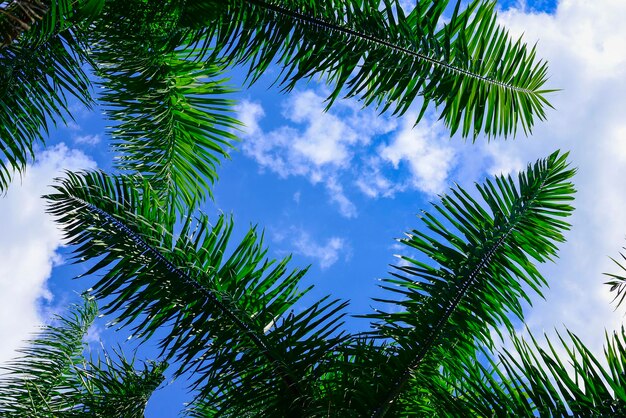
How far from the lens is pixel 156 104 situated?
3.42 m

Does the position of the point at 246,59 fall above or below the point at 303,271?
above

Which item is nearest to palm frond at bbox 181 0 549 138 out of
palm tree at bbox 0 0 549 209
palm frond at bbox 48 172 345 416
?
palm tree at bbox 0 0 549 209

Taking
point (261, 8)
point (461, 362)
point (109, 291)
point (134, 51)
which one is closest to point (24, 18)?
point (109, 291)

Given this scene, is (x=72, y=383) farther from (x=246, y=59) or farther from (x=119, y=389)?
(x=246, y=59)

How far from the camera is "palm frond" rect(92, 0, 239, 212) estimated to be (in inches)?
129

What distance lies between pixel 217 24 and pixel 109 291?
4.72 feet

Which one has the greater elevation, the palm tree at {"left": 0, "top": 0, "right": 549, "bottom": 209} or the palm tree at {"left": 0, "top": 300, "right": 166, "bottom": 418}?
the palm tree at {"left": 0, "top": 0, "right": 549, "bottom": 209}

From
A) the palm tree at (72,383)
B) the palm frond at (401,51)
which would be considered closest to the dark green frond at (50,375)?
the palm tree at (72,383)

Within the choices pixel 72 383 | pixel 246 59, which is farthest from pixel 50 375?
pixel 246 59

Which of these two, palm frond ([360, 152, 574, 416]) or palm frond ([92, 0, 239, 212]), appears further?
palm frond ([92, 0, 239, 212])

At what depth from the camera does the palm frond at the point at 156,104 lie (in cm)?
327

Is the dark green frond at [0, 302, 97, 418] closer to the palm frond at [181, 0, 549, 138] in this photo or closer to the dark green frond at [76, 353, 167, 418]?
the dark green frond at [76, 353, 167, 418]

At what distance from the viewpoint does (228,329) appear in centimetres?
185

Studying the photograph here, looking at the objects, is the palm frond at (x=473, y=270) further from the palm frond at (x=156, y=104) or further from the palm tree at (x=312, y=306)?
the palm frond at (x=156, y=104)
